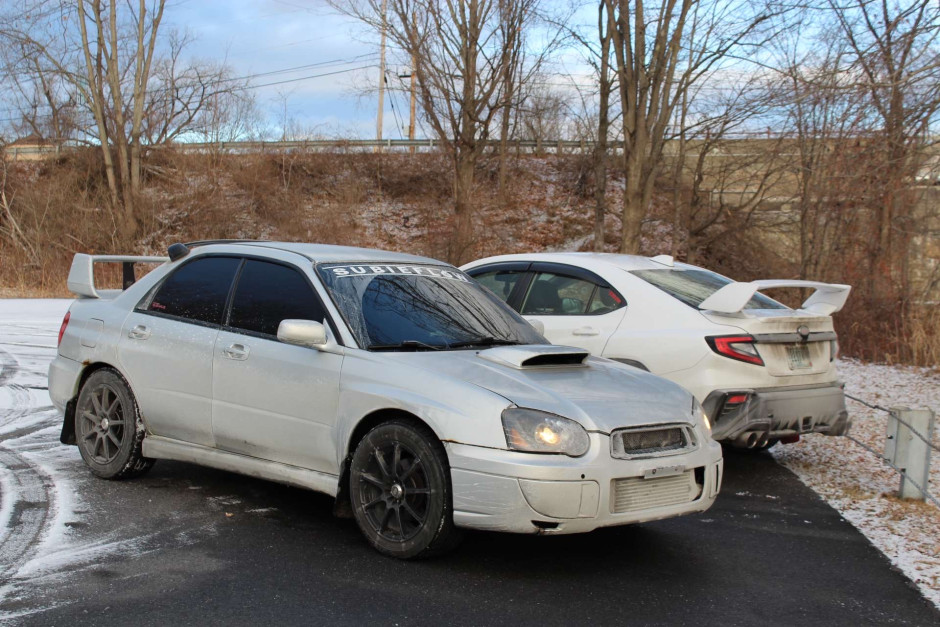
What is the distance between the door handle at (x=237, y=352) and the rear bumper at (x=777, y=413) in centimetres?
306

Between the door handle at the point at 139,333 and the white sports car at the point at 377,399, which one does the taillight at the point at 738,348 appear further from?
the door handle at the point at 139,333

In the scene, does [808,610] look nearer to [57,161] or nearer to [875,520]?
[875,520]

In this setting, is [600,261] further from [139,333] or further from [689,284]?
[139,333]

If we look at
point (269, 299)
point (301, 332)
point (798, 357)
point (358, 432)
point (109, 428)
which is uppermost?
point (269, 299)

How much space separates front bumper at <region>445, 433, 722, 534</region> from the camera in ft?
13.3

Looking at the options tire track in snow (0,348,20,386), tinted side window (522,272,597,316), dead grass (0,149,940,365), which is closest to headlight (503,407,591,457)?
tinted side window (522,272,597,316)

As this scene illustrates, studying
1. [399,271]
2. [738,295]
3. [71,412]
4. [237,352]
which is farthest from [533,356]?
[71,412]

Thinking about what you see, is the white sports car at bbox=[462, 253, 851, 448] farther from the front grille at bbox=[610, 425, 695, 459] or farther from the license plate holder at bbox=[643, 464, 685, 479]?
the license plate holder at bbox=[643, 464, 685, 479]

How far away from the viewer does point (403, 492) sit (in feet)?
14.5

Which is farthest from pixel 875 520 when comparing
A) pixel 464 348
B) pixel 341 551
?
pixel 341 551

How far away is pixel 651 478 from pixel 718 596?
61cm

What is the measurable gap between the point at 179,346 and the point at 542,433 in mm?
2580

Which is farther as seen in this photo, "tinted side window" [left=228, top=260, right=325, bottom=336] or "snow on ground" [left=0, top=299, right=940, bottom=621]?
"tinted side window" [left=228, top=260, right=325, bottom=336]

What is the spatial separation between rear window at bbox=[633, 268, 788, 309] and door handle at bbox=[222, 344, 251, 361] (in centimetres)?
322
